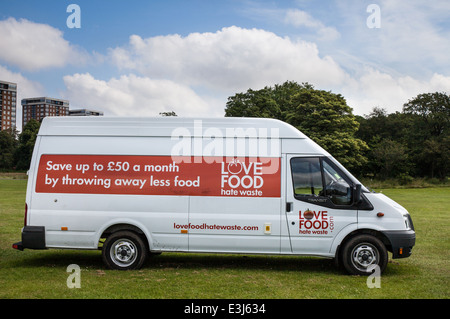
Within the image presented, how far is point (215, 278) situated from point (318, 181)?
106 inches

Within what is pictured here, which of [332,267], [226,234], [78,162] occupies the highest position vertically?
[78,162]

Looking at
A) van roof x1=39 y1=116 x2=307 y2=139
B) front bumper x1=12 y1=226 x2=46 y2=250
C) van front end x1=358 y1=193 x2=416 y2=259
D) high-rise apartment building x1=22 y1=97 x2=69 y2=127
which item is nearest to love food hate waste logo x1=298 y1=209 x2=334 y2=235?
van front end x1=358 y1=193 x2=416 y2=259

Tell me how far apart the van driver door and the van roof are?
0.96 metres

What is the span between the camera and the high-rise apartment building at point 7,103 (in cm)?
17612

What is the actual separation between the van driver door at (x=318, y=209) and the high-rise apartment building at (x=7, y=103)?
190580 mm

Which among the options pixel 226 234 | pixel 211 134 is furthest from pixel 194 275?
pixel 211 134

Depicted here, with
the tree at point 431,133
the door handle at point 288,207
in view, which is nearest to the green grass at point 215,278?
the door handle at point 288,207

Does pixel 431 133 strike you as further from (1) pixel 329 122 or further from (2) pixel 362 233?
(2) pixel 362 233

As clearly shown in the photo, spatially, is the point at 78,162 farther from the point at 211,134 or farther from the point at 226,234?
the point at 226,234

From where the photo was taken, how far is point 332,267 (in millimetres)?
9125

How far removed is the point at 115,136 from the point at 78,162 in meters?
0.90

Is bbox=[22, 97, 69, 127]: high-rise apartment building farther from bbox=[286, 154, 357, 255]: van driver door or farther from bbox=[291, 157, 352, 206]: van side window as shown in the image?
bbox=[286, 154, 357, 255]: van driver door

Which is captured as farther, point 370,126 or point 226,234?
point 370,126

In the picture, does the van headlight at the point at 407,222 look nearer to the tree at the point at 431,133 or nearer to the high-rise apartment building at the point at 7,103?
the tree at the point at 431,133
